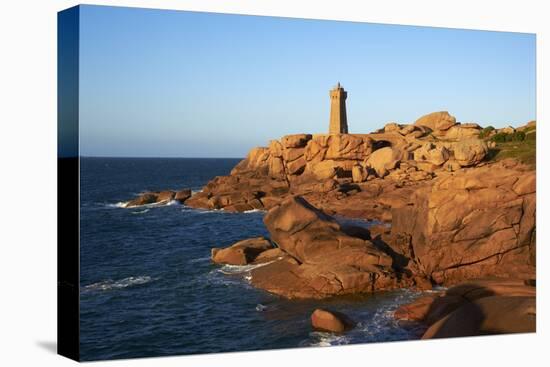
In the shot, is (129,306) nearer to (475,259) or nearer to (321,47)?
(321,47)

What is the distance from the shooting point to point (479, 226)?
Answer: 1914cm

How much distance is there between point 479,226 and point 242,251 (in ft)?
25.6

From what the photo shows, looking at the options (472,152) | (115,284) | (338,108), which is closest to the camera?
(115,284)

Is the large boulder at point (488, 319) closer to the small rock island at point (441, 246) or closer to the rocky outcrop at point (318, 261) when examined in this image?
the small rock island at point (441, 246)

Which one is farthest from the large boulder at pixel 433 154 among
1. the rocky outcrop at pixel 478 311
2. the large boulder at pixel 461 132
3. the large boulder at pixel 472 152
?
the rocky outcrop at pixel 478 311

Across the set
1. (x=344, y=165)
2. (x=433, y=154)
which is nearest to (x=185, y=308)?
(x=433, y=154)

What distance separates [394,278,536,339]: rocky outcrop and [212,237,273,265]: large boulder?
6.35m

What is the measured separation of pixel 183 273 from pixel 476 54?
10671 mm

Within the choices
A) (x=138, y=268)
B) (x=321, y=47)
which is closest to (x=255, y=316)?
(x=138, y=268)

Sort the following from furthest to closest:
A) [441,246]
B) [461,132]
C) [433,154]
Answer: [433,154] → [461,132] → [441,246]

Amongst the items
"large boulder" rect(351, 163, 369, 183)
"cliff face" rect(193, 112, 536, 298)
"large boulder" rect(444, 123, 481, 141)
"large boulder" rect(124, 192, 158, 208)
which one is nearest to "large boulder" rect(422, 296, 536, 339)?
"cliff face" rect(193, 112, 536, 298)

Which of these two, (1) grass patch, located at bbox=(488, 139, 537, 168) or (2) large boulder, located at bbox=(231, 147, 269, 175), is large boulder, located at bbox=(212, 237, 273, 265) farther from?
(1) grass patch, located at bbox=(488, 139, 537, 168)

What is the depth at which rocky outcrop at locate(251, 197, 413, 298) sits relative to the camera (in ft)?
63.3

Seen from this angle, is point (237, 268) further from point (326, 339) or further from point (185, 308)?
point (326, 339)
